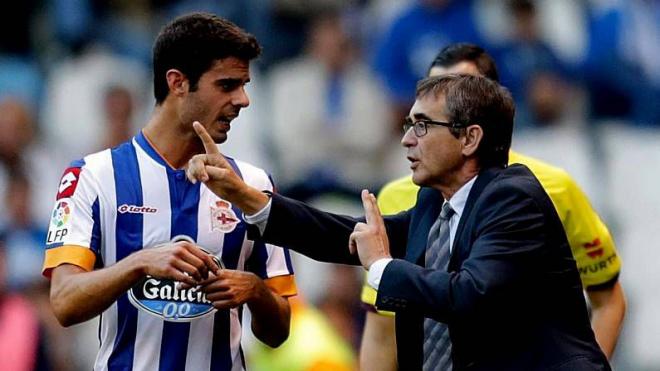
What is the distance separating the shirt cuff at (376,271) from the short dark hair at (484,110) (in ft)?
1.48

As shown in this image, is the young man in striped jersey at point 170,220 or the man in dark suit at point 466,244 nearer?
the man in dark suit at point 466,244

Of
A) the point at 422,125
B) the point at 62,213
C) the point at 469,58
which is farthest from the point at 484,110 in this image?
the point at 62,213

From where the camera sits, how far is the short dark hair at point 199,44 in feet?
14.9

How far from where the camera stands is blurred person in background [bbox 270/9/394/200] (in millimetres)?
9484

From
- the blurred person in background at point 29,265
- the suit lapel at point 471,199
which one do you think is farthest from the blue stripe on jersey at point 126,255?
the blurred person in background at point 29,265

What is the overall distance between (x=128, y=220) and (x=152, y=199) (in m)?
0.10

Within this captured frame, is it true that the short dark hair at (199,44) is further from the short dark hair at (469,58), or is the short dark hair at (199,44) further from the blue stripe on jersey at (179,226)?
the short dark hair at (469,58)

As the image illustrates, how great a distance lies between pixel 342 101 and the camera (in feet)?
31.3

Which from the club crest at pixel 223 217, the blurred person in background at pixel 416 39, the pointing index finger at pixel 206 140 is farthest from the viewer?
the blurred person in background at pixel 416 39

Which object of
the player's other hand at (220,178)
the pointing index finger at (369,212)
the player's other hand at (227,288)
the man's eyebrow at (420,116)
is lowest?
the player's other hand at (227,288)

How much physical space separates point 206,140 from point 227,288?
464mm

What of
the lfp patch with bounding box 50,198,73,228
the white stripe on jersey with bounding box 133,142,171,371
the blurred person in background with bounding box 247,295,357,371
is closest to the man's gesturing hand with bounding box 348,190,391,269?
the white stripe on jersey with bounding box 133,142,171,371

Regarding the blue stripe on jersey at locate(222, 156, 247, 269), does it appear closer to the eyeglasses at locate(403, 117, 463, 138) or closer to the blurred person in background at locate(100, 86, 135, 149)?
the eyeglasses at locate(403, 117, 463, 138)

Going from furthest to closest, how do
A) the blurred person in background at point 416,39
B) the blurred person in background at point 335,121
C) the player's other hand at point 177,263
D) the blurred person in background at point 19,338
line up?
the blurred person in background at point 335,121 → the blurred person in background at point 416,39 → the blurred person in background at point 19,338 → the player's other hand at point 177,263
